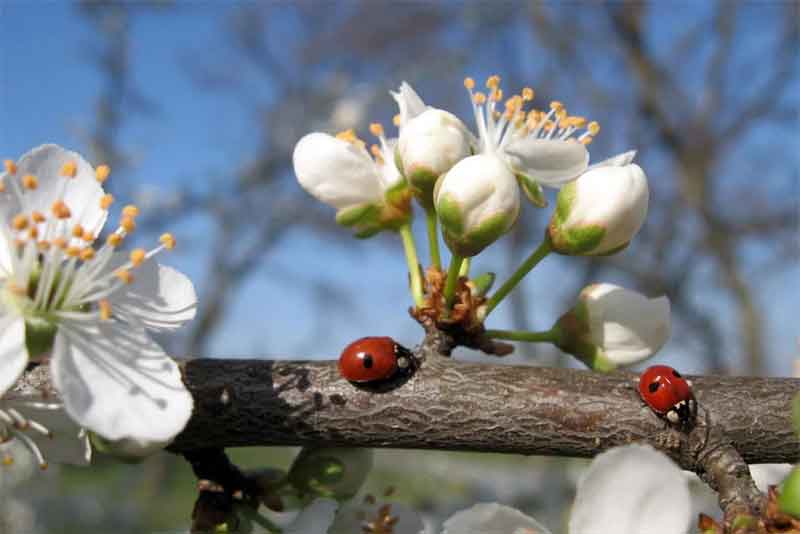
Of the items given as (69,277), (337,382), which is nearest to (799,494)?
(337,382)

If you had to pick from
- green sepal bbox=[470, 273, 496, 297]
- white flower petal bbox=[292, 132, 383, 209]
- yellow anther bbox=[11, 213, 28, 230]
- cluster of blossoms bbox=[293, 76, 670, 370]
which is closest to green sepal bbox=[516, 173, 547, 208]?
cluster of blossoms bbox=[293, 76, 670, 370]

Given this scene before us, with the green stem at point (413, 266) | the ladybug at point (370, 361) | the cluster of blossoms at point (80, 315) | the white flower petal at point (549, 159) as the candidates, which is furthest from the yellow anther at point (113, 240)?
the white flower petal at point (549, 159)

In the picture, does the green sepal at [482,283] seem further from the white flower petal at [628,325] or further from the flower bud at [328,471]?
the flower bud at [328,471]

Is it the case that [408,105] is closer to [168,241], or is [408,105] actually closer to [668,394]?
[168,241]

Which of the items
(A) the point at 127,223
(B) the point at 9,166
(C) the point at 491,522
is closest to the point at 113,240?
(A) the point at 127,223

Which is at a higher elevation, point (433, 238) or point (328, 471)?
point (433, 238)

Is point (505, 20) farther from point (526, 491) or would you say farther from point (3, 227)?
point (3, 227)

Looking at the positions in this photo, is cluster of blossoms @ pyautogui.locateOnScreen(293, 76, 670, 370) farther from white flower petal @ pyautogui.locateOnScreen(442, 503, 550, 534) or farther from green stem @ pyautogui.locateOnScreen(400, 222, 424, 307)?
white flower petal @ pyautogui.locateOnScreen(442, 503, 550, 534)
